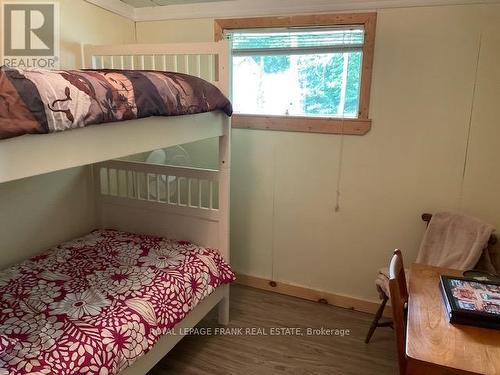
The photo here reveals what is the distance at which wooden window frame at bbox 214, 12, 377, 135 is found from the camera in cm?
Answer: 240

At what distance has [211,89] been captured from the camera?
207 cm

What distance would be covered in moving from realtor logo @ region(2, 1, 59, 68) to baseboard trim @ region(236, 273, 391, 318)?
2013mm

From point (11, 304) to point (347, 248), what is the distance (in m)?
1.98

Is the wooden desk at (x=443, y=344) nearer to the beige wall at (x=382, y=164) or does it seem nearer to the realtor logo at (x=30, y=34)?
the beige wall at (x=382, y=164)

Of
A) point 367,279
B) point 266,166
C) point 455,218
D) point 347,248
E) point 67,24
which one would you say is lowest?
point 367,279

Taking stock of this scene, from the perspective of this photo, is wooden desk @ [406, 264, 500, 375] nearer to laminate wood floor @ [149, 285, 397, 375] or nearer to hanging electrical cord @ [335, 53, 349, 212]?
laminate wood floor @ [149, 285, 397, 375]

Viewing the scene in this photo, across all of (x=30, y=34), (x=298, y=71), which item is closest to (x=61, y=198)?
(x=30, y=34)

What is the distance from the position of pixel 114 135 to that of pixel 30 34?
1283 millimetres

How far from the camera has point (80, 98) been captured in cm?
127

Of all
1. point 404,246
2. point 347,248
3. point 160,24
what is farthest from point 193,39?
point 404,246

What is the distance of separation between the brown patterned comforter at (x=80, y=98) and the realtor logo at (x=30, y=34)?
1032 mm

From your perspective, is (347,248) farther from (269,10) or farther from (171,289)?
(269,10)

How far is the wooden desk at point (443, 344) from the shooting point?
1112mm

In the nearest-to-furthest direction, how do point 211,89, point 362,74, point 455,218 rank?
point 211,89
point 455,218
point 362,74
